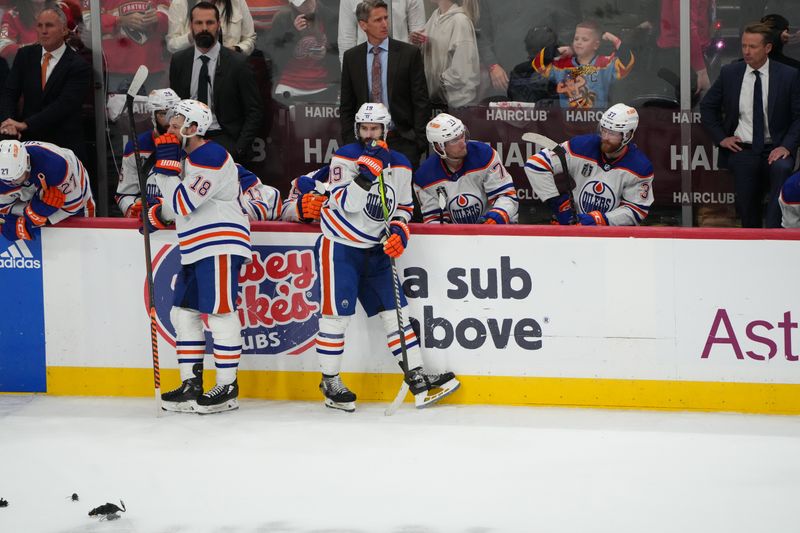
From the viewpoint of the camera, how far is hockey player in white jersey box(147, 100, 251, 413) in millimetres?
5641

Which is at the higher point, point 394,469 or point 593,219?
point 593,219

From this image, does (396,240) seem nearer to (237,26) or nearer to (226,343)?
(226,343)

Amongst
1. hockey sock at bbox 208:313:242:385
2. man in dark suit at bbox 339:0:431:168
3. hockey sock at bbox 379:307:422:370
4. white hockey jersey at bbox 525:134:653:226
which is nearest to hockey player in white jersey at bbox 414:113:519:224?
white hockey jersey at bbox 525:134:653:226

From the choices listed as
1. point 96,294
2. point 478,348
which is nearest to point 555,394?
point 478,348

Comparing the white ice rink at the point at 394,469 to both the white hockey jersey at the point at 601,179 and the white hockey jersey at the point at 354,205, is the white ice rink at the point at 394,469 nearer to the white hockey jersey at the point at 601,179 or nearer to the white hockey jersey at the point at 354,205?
the white hockey jersey at the point at 354,205

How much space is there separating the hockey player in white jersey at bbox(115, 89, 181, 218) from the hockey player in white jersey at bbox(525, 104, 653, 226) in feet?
6.35

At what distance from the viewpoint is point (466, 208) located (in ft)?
21.3

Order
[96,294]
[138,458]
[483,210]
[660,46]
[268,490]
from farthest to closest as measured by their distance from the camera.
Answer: [660,46], [483,210], [96,294], [138,458], [268,490]

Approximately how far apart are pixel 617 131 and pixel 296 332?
A: 1912 mm

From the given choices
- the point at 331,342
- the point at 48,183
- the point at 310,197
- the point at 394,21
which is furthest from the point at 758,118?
the point at 48,183

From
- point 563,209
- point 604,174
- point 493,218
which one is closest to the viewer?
point 493,218

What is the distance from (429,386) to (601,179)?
59.4 inches

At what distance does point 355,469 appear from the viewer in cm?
502

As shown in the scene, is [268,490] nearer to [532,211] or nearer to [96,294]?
[96,294]
